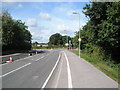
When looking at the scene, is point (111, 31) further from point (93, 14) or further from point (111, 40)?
point (93, 14)

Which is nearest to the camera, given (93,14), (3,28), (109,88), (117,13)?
(109,88)

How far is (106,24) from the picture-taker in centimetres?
1783

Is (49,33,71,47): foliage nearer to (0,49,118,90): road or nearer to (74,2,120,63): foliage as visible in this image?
(74,2,120,63): foliage

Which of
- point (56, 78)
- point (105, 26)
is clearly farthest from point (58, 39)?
point (56, 78)

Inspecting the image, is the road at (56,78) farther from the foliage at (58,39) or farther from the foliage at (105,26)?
the foliage at (58,39)

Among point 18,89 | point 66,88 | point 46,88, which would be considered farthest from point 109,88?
point 18,89

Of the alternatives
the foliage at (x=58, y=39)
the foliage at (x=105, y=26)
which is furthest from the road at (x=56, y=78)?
the foliage at (x=58, y=39)

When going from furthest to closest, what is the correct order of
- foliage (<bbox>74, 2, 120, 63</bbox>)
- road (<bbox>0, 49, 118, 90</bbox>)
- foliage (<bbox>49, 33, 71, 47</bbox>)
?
foliage (<bbox>49, 33, 71, 47</bbox>)
foliage (<bbox>74, 2, 120, 63</bbox>)
road (<bbox>0, 49, 118, 90</bbox>)

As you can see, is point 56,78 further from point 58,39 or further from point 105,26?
point 58,39

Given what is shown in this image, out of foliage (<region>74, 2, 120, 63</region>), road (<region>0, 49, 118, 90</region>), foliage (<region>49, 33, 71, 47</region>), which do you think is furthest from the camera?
foliage (<region>49, 33, 71, 47</region>)

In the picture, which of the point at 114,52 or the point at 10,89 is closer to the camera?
the point at 10,89

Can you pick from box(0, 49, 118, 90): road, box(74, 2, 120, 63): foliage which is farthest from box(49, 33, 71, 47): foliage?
box(0, 49, 118, 90): road

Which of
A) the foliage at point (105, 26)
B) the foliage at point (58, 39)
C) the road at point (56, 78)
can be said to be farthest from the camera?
the foliage at point (58, 39)

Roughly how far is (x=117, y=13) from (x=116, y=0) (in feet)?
7.31
